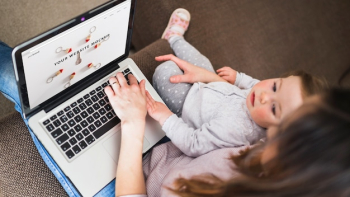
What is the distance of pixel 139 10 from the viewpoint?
1.28 m

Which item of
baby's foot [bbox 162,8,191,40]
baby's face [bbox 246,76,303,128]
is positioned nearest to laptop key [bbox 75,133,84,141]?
baby's face [bbox 246,76,303,128]

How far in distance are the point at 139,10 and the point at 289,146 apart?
2.96 feet

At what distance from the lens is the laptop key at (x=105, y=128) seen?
0.79 metres

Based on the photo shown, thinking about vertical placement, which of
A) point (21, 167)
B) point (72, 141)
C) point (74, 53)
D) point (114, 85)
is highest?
point (74, 53)

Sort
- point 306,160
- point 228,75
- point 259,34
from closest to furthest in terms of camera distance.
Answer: point 306,160 < point 228,75 < point 259,34

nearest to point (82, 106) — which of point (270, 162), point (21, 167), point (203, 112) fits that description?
point (21, 167)

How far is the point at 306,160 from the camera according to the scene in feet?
1.91

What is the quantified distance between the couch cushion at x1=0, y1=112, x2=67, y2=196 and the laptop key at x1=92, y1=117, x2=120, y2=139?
18cm

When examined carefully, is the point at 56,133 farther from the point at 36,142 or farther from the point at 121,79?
the point at 121,79

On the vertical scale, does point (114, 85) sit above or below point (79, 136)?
above

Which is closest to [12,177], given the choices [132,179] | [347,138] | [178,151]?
[132,179]

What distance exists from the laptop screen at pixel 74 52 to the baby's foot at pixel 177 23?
39cm

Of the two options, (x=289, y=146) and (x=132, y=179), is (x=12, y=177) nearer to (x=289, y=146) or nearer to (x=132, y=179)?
(x=132, y=179)

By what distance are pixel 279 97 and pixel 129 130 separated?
398mm
